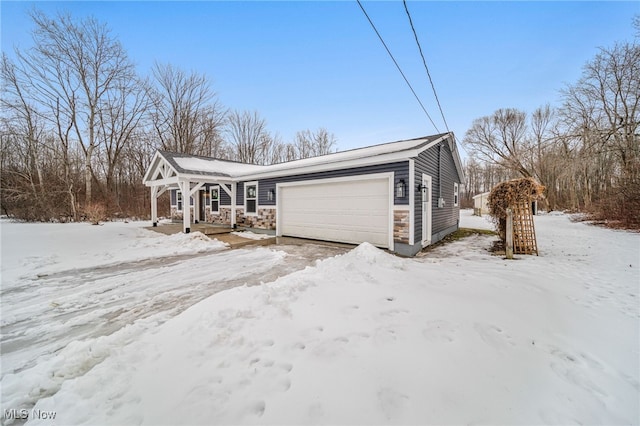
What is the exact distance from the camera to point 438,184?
8.62m

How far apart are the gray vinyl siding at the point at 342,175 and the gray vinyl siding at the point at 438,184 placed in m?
0.42

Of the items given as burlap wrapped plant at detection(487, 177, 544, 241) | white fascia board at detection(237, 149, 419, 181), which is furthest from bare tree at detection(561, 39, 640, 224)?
white fascia board at detection(237, 149, 419, 181)

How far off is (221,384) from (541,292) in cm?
441

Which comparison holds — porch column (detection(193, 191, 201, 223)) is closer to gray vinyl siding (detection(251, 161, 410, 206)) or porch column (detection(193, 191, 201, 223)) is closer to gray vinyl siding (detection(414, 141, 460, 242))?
gray vinyl siding (detection(251, 161, 410, 206))

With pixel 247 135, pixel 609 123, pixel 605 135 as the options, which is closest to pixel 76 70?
pixel 247 135

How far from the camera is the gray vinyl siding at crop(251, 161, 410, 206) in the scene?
21.2 feet

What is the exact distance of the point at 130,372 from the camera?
1.92 meters

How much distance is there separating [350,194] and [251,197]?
523 centimetres

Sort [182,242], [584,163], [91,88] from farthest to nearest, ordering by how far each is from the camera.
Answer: [91,88]
[584,163]
[182,242]

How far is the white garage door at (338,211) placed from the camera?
7023 millimetres

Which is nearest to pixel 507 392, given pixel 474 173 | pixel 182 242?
pixel 182 242

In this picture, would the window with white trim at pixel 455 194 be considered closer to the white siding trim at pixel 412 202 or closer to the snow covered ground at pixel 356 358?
the white siding trim at pixel 412 202

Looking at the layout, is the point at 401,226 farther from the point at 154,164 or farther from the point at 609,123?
the point at 609,123

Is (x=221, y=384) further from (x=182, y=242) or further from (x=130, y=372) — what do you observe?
(x=182, y=242)
